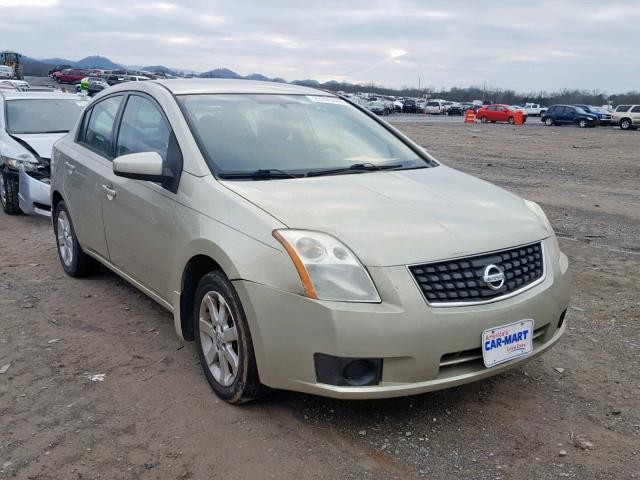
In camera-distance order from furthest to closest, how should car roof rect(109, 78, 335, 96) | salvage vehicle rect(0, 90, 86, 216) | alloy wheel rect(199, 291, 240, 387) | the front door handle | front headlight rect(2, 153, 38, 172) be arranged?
front headlight rect(2, 153, 38, 172) < salvage vehicle rect(0, 90, 86, 216) < the front door handle < car roof rect(109, 78, 335, 96) < alloy wheel rect(199, 291, 240, 387)

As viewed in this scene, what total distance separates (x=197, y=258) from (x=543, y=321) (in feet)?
6.13

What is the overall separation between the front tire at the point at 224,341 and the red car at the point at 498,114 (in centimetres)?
4746

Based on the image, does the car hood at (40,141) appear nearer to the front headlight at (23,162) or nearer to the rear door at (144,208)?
the front headlight at (23,162)

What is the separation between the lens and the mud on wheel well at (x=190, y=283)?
3599 millimetres

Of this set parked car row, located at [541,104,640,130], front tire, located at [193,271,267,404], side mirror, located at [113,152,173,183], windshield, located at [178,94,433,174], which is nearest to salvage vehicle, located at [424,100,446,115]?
parked car row, located at [541,104,640,130]

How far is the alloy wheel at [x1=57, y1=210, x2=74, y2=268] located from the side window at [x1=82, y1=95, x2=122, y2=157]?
806mm

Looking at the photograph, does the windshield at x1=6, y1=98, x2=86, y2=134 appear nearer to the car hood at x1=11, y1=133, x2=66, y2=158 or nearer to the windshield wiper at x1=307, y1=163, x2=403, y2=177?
the car hood at x1=11, y1=133, x2=66, y2=158

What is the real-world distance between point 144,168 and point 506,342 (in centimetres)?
220

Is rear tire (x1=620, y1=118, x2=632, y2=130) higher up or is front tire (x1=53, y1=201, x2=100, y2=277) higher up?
rear tire (x1=620, y1=118, x2=632, y2=130)

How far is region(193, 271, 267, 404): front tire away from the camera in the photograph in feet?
10.6

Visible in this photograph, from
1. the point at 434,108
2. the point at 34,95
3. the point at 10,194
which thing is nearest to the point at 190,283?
the point at 10,194

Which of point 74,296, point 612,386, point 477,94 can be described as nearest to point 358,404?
point 612,386

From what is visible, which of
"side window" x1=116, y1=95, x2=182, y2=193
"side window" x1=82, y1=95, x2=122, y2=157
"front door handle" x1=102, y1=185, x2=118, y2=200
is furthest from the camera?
"side window" x1=82, y1=95, x2=122, y2=157

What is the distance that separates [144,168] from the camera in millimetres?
3754
